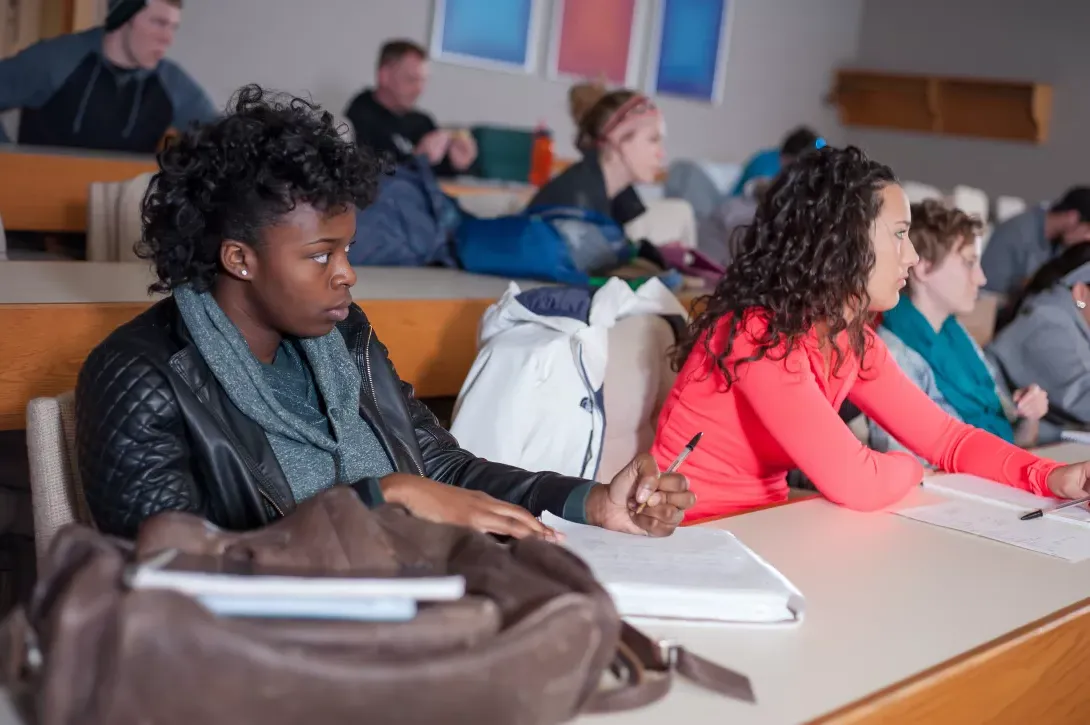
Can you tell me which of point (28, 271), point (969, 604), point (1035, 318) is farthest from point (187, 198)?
point (1035, 318)

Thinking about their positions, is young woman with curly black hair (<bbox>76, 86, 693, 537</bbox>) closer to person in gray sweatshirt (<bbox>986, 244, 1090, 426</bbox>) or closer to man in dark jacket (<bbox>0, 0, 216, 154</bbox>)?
person in gray sweatshirt (<bbox>986, 244, 1090, 426</bbox>)

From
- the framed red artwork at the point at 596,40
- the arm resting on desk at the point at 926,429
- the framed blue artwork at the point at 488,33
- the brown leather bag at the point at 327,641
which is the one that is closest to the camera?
the brown leather bag at the point at 327,641

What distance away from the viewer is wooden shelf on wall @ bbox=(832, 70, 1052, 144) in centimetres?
719

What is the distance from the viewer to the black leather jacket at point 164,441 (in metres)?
1.17

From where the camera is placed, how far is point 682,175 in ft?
20.6

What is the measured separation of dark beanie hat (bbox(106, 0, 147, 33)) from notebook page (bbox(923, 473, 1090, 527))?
329 centimetres

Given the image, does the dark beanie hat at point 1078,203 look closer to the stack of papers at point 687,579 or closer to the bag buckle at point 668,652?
the stack of papers at point 687,579

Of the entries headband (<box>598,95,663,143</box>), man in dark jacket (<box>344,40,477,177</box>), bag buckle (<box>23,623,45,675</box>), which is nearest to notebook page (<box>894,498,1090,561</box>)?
bag buckle (<box>23,623,45,675</box>)

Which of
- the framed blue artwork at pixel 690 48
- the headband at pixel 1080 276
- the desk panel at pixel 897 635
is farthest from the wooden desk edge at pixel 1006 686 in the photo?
the framed blue artwork at pixel 690 48

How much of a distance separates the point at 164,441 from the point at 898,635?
2.46 ft

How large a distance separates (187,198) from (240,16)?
165 inches

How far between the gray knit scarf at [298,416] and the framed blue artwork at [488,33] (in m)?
4.84

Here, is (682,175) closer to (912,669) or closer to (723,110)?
(723,110)

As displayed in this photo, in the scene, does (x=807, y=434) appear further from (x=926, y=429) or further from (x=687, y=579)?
(x=687, y=579)
